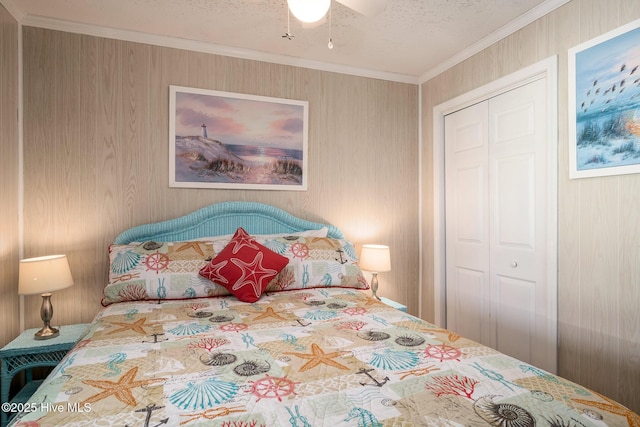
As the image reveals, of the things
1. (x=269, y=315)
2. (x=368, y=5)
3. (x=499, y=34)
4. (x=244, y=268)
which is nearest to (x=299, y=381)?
(x=269, y=315)

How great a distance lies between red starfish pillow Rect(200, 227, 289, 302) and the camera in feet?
7.12

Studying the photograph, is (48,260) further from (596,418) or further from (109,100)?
(596,418)

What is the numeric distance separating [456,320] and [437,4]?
245 cm

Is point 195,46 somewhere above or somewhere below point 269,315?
above

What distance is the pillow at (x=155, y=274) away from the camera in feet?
7.04

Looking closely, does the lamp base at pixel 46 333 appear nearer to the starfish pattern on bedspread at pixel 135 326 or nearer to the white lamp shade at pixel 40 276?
the white lamp shade at pixel 40 276

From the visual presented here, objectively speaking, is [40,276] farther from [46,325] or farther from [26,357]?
[26,357]

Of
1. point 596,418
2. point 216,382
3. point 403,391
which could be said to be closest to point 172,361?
point 216,382

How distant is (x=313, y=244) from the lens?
8.60ft

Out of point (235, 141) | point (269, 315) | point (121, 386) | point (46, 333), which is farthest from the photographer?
point (235, 141)

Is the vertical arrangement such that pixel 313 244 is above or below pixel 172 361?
above

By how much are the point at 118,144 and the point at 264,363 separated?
2.09m

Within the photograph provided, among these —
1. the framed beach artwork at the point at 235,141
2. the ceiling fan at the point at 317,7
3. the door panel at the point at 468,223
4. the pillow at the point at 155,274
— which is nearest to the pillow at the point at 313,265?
the pillow at the point at 155,274

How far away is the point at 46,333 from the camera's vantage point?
6.92 ft
